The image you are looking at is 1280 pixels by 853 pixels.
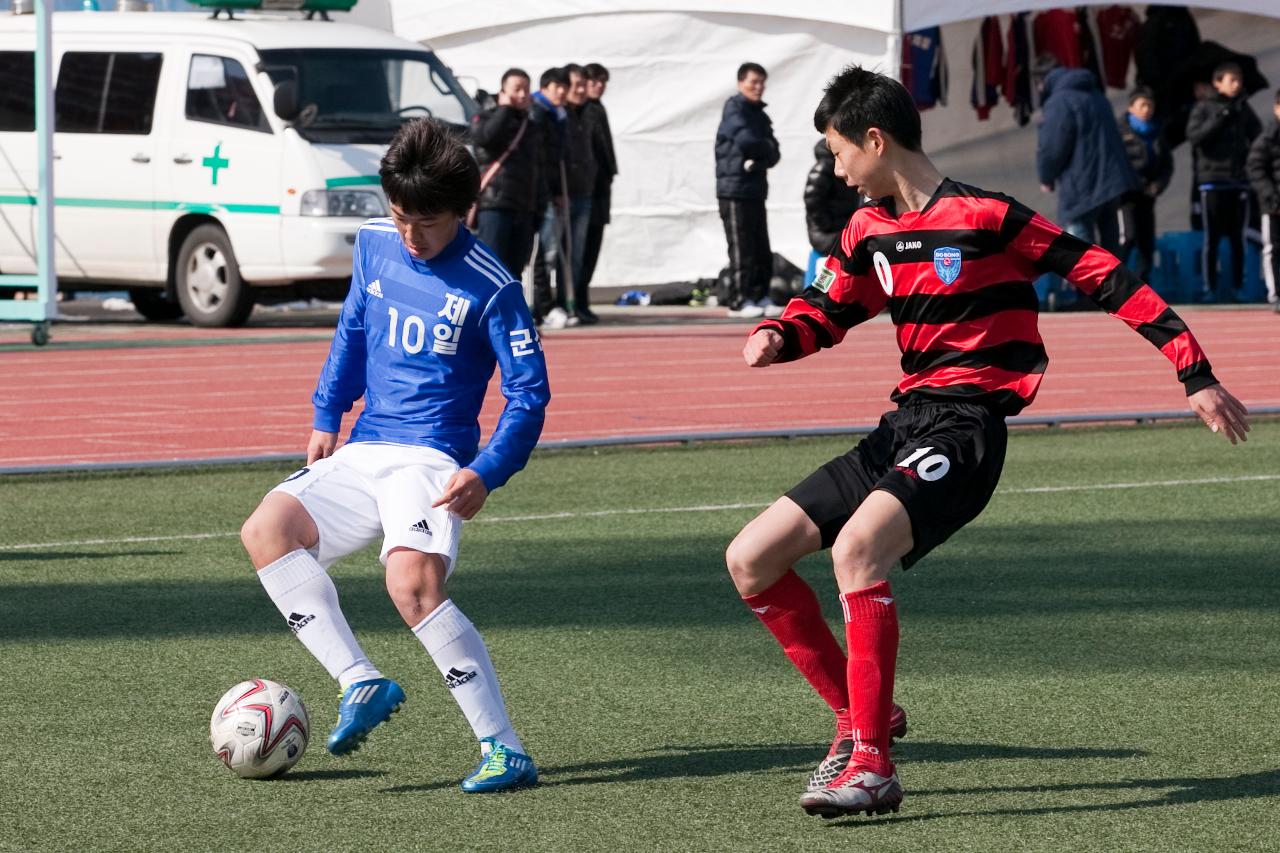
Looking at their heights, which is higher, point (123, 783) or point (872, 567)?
point (872, 567)

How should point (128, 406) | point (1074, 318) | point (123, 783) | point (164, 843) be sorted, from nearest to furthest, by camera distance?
point (164, 843), point (123, 783), point (128, 406), point (1074, 318)

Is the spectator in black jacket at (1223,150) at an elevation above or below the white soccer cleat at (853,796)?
above

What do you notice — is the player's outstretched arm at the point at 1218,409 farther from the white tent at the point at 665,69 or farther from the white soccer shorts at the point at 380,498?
the white tent at the point at 665,69

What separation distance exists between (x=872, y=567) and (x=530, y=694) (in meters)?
1.49

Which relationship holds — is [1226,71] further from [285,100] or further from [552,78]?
[285,100]

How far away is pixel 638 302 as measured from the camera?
2205cm

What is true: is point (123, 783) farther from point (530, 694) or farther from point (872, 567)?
point (872, 567)

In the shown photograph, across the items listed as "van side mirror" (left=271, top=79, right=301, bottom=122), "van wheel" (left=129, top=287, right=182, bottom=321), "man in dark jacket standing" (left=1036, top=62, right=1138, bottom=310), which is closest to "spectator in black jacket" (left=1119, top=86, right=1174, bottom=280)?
"man in dark jacket standing" (left=1036, top=62, right=1138, bottom=310)

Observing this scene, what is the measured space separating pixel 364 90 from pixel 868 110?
13.6 m

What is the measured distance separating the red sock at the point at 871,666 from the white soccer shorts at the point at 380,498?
3.03 ft

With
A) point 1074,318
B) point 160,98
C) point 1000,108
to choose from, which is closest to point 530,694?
point 160,98

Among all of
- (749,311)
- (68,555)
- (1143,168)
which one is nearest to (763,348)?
(68,555)

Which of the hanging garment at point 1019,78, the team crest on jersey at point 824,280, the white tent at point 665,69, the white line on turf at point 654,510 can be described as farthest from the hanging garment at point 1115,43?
the team crest on jersey at point 824,280

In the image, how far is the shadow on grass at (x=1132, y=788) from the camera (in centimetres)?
477
